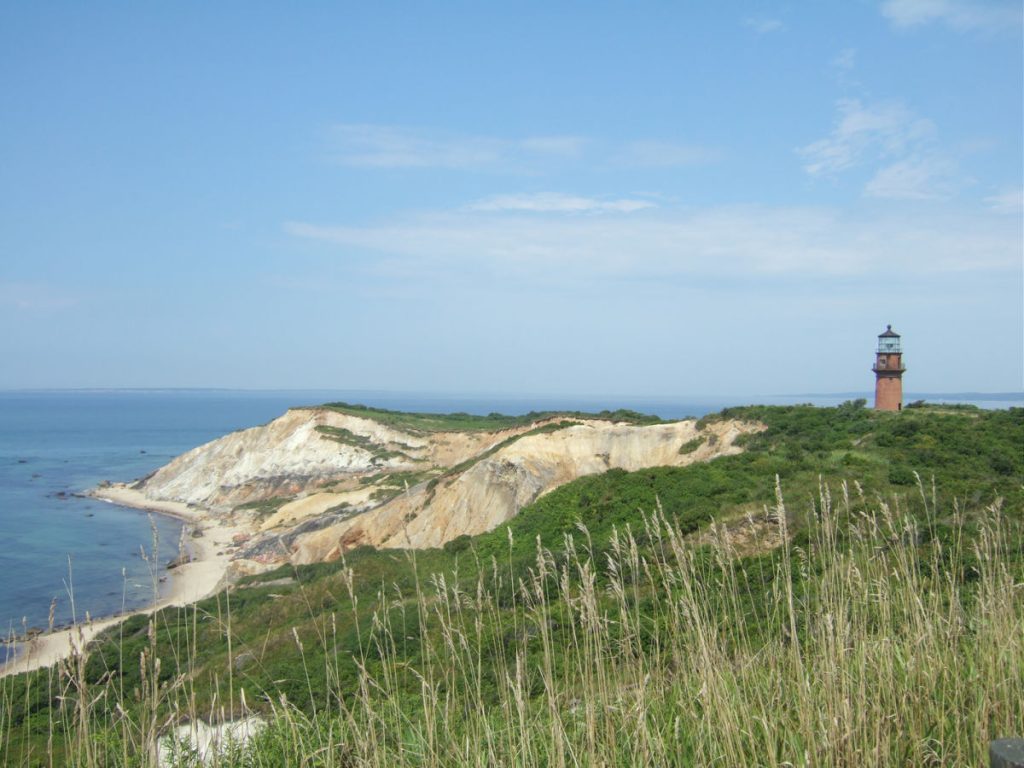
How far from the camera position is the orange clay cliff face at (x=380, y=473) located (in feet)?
107

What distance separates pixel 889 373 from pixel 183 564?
3137 cm

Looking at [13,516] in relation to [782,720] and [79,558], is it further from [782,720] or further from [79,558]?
[782,720]

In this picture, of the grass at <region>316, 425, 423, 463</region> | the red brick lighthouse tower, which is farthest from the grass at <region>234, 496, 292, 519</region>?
the red brick lighthouse tower

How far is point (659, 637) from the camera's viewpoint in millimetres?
7879

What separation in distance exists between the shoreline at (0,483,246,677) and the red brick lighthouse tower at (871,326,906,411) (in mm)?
30890

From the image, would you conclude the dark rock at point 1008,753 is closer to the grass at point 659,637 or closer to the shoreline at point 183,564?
the grass at point 659,637

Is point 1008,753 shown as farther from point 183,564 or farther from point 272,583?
point 272,583

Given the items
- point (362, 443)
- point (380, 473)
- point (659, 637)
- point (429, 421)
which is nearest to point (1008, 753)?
point (659, 637)

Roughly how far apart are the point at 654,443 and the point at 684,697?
29808mm

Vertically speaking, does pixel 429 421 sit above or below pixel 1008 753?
Result: below

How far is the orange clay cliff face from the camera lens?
32469 millimetres


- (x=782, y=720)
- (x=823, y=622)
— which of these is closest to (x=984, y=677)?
(x=823, y=622)

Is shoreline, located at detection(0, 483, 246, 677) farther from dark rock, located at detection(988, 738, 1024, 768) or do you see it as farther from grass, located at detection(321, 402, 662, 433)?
dark rock, located at detection(988, 738, 1024, 768)

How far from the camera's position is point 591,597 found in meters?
3.50
